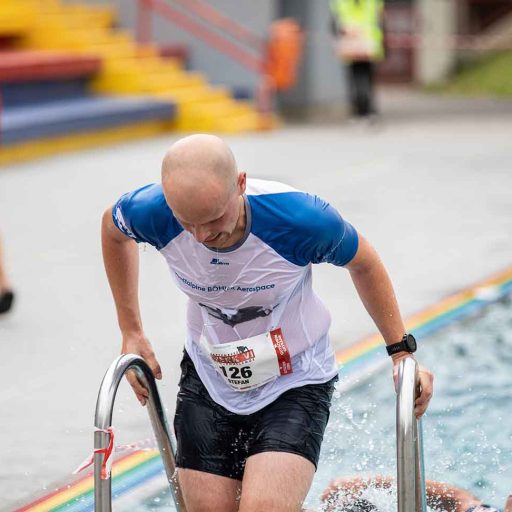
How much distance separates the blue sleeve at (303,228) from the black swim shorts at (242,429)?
1.62ft

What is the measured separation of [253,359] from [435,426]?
88.1 inches

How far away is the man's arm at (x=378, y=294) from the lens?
3.61 m

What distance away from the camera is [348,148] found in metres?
15.5

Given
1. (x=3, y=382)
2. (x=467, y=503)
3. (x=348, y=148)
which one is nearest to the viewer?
(x=467, y=503)

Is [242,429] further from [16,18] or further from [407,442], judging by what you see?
[16,18]

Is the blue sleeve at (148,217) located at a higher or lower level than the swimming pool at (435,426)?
higher

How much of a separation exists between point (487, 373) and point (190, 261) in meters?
3.20

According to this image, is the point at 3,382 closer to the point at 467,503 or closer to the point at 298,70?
the point at 467,503

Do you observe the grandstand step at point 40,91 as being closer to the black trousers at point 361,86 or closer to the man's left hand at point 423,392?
the black trousers at point 361,86

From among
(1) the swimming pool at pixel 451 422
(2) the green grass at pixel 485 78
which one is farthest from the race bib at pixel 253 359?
(2) the green grass at pixel 485 78

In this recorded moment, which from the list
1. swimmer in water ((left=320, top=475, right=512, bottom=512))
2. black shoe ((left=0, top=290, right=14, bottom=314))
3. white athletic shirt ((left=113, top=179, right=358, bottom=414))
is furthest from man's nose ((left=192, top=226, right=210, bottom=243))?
black shoe ((left=0, top=290, right=14, bottom=314))

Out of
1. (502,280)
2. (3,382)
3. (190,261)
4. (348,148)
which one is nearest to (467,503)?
(190,261)

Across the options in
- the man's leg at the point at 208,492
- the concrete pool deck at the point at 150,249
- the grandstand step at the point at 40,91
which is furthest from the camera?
the grandstand step at the point at 40,91

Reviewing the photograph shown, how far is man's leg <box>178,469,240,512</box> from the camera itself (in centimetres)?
376
